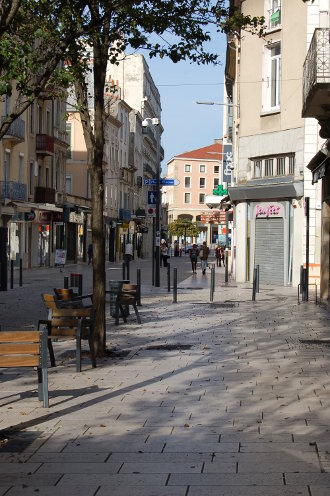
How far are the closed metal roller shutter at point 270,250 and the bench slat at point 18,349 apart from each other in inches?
919

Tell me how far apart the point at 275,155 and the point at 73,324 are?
829 inches

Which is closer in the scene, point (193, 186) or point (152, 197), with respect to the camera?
point (152, 197)

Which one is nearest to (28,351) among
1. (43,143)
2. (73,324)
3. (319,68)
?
(73,324)

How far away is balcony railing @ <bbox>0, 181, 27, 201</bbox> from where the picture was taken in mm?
42844

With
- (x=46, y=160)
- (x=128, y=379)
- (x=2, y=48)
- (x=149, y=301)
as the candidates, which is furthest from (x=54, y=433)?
(x=46, y=160)

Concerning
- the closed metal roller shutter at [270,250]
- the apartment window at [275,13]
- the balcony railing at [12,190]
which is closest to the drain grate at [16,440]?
the closed metal roller shutter at [270,250]

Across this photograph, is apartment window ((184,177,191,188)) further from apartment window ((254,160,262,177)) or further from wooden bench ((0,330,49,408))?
wooden bench ((0,330,49,408))

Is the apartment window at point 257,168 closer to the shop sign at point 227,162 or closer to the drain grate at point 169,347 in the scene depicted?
the shop sign at point 227,162

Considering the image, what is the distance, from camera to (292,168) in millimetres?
30875

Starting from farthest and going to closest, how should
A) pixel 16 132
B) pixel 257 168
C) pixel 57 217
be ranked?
pixel 57 217
pixel 16 132
pixel 257 168

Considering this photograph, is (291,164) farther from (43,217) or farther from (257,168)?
(43,217)

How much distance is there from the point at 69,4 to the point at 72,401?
553 cm

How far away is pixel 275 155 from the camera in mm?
31453

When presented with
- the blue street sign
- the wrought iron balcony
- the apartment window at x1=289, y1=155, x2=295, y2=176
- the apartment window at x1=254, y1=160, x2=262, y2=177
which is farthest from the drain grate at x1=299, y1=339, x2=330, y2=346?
the wrought iron balcony
